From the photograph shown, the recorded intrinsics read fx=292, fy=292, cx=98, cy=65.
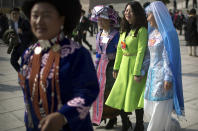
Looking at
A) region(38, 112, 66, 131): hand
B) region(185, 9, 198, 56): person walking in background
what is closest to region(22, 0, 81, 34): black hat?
region(38, 112, 66, 131): hand

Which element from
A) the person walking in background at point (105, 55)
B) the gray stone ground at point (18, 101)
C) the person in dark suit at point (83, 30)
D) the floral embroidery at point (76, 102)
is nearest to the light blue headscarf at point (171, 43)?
the person walking in background at point (105, 55)

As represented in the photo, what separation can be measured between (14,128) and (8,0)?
4139 cm

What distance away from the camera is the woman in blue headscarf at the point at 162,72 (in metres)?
3.51

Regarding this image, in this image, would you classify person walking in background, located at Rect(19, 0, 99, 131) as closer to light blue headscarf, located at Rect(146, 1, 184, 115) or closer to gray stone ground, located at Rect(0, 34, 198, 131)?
light blue headscarf, located at Rect(146, 1, 184, 115)

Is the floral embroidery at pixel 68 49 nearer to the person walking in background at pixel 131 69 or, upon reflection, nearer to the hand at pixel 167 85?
the hand at pixel 167 85

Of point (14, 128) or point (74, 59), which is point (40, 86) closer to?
point (74, 59)

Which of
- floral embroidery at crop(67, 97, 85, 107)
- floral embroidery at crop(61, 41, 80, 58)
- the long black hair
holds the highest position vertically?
the long black hair

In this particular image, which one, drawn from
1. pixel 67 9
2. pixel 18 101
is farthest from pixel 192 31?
pixel 67 9

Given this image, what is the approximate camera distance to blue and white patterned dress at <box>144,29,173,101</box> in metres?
3.62

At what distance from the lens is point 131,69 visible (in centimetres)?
404

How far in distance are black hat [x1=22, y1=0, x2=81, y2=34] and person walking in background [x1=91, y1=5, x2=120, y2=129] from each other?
2.16 m

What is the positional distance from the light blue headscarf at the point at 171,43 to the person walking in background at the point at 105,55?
754 mm

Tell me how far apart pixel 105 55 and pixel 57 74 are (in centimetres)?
247

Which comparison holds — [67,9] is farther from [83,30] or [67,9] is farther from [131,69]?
[83,30]
